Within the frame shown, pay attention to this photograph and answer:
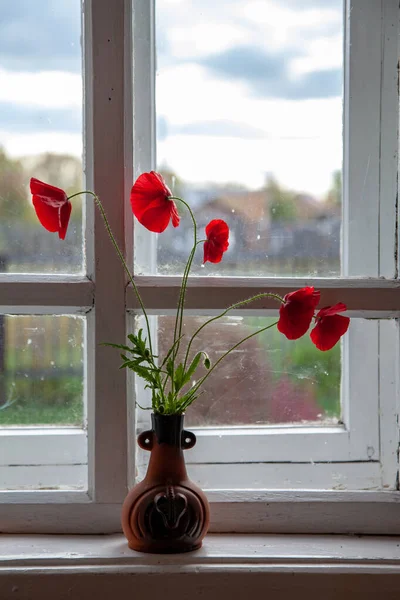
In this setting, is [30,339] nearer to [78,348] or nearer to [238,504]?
[78,348]

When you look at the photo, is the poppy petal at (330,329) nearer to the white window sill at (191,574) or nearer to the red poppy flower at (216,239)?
the red poppy flower at (216,239)

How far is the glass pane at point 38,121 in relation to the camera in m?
1.24

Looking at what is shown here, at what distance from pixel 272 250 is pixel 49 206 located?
1.40 feet

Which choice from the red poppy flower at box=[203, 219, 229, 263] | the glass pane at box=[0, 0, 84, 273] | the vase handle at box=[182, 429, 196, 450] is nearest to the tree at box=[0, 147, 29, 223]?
the glass pane at box=[0, 0, 84, 273]

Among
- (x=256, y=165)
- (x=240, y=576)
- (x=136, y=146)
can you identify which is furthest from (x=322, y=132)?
(x=240, y=576)

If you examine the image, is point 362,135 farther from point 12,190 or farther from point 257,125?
point 12,190

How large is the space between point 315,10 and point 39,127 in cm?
52

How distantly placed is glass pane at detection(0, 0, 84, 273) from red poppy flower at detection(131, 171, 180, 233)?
0.22 meters

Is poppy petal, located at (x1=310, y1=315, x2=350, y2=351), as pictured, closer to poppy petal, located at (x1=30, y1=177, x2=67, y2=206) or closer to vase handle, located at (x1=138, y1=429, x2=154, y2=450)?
vase handle, located at (x1=138, y1=429, x2=154, y2=450)

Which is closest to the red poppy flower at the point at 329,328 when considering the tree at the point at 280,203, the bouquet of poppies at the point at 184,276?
the bouquet of poppies at the point at 184,276

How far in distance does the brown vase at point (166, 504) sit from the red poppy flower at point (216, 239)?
0.24m

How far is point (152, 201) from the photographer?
1.04 m

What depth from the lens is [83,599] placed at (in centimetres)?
104

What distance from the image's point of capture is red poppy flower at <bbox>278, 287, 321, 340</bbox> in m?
1.01
